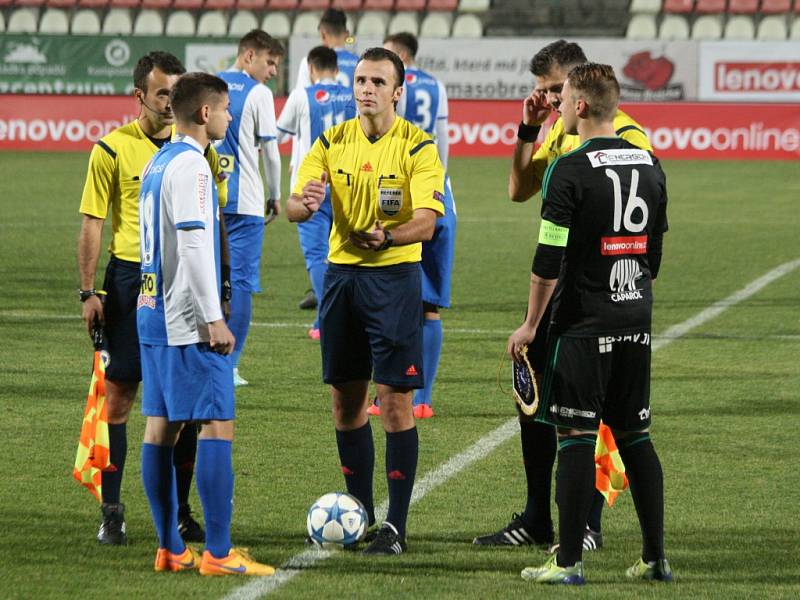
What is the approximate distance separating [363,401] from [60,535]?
4.20ft

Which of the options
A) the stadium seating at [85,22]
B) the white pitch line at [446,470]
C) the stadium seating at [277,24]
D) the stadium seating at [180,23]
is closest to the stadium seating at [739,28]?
the stadium seating at [277,24]

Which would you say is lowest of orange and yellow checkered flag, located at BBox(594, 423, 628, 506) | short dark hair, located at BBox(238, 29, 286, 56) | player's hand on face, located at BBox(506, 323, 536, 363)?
orange and yellow checkered flag, located at BBox(594, 423, 628, 506)

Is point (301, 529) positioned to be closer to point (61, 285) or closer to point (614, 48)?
point (61, 285)

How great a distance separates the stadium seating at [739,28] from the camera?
3038cm

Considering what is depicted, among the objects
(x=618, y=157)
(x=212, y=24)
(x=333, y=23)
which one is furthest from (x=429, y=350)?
(x=212, y=24)

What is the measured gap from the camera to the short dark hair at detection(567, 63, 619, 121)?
15.4ft

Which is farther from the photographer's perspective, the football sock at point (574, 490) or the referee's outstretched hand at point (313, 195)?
the referee's outstretched hand at point (313, 195)

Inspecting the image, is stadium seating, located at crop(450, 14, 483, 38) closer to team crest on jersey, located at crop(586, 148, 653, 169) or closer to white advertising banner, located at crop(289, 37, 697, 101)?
→ white advertising banner, located at crop(289, 37, 697, 101)

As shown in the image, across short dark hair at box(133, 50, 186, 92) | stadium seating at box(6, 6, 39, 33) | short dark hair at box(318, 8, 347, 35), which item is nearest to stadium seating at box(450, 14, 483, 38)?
stadium seating at box(6, 6, 39, 33)

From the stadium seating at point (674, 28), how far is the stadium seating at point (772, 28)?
1.55 m

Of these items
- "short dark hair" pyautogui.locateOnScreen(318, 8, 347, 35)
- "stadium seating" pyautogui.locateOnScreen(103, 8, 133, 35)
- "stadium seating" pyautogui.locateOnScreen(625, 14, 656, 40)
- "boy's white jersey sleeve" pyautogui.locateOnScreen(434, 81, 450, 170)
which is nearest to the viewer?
"boy's white jersey sleeve" pyautogui.locateOnScreen(434, 81, 450, 170)

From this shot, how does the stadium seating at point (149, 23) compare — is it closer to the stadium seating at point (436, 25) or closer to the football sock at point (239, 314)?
the stadium seating at point (436, 25)

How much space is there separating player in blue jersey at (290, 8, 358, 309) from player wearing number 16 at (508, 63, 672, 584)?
524 centimetres

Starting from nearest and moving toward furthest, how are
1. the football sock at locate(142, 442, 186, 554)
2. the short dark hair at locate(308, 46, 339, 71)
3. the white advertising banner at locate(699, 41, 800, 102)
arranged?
1. the football sock at locate(142, 442, 186, 554)
2. the short dark hair at locate(308, 46, 339, 71)
3. the white advertising banner at locate(699, 41, 800, 102)
